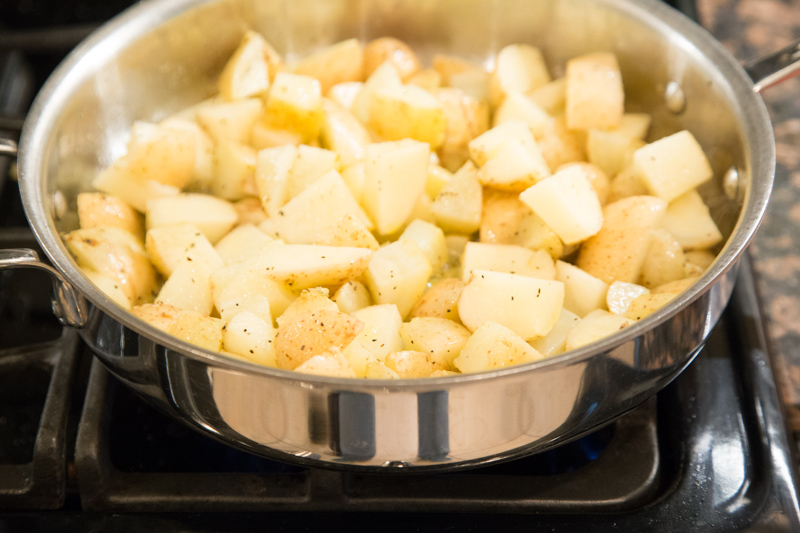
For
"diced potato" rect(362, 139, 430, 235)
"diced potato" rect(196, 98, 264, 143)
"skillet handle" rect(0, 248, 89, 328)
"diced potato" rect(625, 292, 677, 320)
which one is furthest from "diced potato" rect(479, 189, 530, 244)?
"skillet handle" rect(0, 248, 89, 328)

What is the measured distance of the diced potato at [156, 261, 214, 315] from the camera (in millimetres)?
907

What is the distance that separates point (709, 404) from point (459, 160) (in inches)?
20.8

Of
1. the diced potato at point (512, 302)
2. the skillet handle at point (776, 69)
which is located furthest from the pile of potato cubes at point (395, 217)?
the skillet handle at point (776, 69)

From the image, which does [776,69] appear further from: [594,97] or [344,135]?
[344,135]

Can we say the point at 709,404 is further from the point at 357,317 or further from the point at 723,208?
the point at 357,317

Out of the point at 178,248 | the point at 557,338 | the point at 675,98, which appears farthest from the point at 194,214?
the point at 675,98

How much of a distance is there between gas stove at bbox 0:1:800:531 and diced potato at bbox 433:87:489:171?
48 cm

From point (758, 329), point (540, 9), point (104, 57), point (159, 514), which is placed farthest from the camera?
point (540, 9)

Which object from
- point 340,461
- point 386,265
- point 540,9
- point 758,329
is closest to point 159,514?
point 340,461

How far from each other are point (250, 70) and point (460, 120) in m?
0.37

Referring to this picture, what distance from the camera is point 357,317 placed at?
833mm

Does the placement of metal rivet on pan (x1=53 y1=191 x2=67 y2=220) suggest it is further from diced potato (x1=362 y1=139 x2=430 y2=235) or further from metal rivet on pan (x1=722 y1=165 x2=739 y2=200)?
metal rivet on pan (x1=722 y1=165 x2=739 y2=200)

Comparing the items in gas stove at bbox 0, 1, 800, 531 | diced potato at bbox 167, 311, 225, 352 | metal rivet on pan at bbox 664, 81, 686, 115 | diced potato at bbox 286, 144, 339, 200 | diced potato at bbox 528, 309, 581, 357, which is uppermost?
metal rivet on pan at bbox 664, 81, 686, 115

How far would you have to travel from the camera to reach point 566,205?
91 cm
